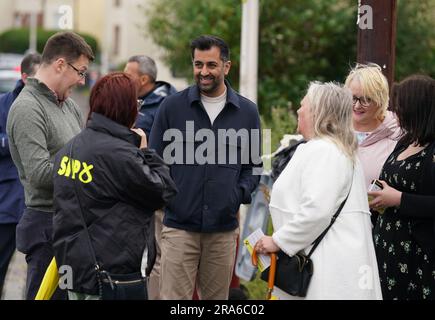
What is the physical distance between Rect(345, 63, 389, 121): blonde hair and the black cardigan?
2.83 ft

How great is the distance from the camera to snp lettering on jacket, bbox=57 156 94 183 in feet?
15.7

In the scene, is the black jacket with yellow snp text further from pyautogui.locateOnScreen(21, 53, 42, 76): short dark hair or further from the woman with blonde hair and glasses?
pyautogui.locateOnScreen(21, 53, 42, 76): short dark hair

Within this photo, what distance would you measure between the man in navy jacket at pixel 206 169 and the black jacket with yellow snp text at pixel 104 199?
1.32 meters

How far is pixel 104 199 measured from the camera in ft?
15.8

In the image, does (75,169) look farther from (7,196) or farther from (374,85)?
(374,85)

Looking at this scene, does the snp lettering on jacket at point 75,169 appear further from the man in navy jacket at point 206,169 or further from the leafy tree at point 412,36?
the leafy tree at point 412,36

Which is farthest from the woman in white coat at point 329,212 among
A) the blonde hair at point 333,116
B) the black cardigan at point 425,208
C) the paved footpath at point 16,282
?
the paved footpath at point 16,282

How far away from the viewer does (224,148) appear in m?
6.29

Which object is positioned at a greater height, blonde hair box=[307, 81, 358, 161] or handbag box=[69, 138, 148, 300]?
blonde hair box=[307, 81, 358, 161]

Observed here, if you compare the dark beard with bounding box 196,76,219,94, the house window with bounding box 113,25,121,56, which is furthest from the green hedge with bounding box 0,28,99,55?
the dark beard with bounding box 196,76,219,94
